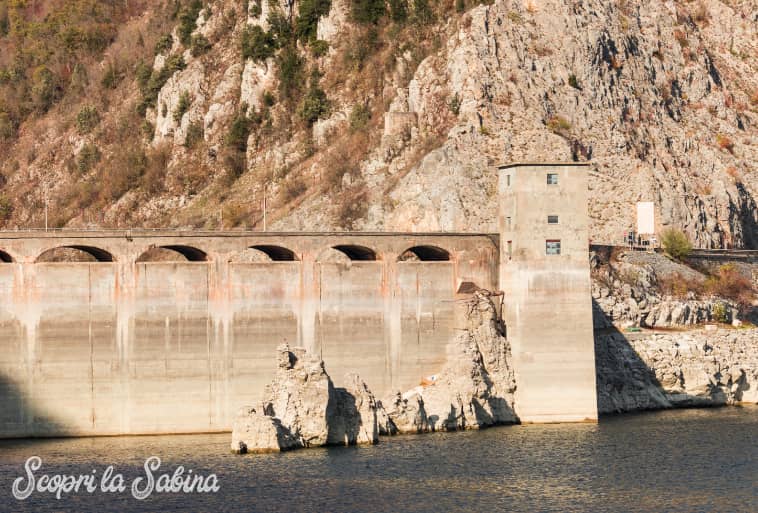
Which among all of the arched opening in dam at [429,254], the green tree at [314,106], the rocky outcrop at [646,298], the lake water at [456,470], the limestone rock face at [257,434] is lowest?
the lake water at [456,470]

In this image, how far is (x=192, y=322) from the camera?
8006 centimetres

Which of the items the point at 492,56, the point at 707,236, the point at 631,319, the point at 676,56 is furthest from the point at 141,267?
the point at 676,56

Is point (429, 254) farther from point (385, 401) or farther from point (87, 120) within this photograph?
point (87, 120)

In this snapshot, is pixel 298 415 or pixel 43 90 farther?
pixel 43 90

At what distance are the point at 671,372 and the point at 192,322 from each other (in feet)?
104

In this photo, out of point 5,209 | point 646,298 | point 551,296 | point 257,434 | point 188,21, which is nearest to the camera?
point 257,434

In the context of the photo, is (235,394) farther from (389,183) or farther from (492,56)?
(492,56)

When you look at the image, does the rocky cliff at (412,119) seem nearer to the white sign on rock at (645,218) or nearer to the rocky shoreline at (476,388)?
the white sign on rock at (645,218)

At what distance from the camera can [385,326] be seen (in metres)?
82.6

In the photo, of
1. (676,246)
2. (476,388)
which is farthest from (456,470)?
(676,246)

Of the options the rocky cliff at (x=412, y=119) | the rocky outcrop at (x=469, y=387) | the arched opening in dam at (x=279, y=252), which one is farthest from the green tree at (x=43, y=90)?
the rocky outcrop at (x=469, y=387)

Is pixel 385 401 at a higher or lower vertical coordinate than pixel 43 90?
lower

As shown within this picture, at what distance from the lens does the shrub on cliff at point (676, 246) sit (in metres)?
101

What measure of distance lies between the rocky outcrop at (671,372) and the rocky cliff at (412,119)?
50.6ft
